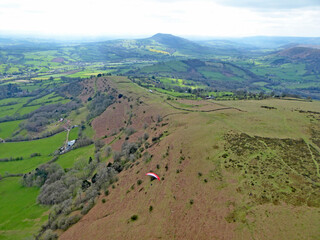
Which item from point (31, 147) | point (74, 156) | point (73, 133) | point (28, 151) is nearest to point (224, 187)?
point (74, 156)

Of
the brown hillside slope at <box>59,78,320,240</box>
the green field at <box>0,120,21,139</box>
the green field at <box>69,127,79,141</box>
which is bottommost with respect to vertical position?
the green field at <box>0,120,21,139</box>

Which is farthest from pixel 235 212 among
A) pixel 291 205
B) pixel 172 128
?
pixel 172 128

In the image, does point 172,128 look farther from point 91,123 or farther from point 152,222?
point 91,123

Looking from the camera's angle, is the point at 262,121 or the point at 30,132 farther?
the point at 30,132

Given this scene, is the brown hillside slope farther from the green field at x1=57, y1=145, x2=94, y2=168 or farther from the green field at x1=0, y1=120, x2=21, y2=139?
the green field at x1=0, y1=120, x2=21, y2=139

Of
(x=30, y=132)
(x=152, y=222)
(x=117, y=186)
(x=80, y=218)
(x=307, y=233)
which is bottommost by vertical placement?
(x=30, y=132)


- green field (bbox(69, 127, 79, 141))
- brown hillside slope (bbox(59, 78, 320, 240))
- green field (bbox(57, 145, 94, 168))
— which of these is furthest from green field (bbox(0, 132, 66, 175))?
brown hillside slope (bbox(59, 78, 320, 240))

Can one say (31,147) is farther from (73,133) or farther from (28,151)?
(73,133)
